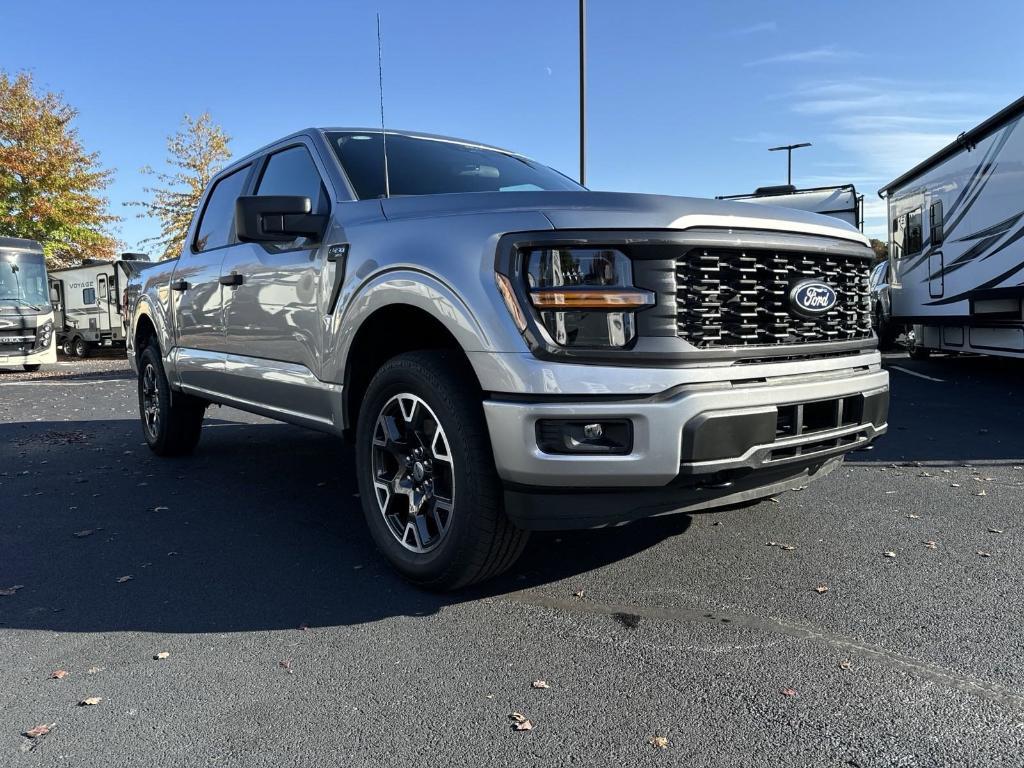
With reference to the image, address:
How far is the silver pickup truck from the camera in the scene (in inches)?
110

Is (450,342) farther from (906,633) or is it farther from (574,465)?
(906,633)

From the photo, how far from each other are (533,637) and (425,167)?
2.42 meters

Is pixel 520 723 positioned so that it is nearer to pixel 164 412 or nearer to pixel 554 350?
pixel 554 350

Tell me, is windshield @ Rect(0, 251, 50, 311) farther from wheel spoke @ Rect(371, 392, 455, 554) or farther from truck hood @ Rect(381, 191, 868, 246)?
truck hood @ Rect(381, 191, 868, 246)

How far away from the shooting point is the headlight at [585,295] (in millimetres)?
2811

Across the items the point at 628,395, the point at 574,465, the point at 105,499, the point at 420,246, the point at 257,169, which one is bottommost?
the point at 105,499

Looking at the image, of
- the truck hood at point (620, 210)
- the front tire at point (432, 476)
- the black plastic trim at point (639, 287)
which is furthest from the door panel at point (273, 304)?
the black plastic trim at point (639, 287)

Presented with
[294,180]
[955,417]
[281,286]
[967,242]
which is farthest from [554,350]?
[967,242]

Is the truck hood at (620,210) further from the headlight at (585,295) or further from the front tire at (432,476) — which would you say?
the front tire at (432,476)

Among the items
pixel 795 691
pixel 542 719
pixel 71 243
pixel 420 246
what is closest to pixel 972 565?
pixel 795 691

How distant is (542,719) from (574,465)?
827 mm

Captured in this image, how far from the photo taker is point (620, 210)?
2.89m

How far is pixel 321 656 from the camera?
2.78 m

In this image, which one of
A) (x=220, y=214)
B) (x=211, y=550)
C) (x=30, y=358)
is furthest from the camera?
(x=30, y=358)
